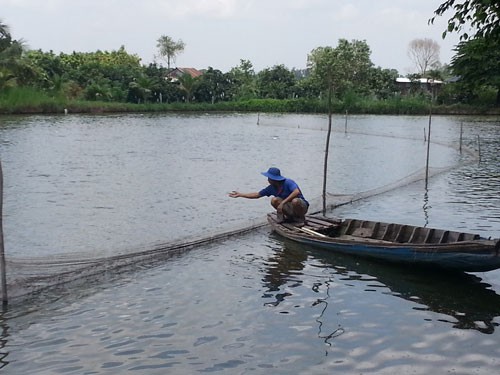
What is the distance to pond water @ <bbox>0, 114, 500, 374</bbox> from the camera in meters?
6.43

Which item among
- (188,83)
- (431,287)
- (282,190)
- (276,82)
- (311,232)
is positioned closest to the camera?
(431,287)

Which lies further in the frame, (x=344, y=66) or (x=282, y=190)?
(x=344, y=66)

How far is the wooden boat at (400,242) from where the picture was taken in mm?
7969

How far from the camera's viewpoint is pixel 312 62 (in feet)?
229

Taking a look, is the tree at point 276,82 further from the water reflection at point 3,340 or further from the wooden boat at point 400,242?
the water reflection at point 3,340

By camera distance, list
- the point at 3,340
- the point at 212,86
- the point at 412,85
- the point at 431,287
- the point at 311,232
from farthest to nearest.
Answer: the point at 412,85 → the point at 212,86 → the point at 311,232 → the point at 431,287 → the point at 3,340

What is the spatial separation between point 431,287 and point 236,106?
57.3 m

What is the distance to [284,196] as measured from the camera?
11.2 m

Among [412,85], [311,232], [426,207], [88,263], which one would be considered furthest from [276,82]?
[88,263]

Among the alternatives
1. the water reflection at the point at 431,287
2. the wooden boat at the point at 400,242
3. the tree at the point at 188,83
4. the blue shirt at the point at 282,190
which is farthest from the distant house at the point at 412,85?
the water reflection at the point at 431,287

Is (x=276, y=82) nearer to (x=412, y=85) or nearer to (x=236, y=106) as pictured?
(x=236, y=106)

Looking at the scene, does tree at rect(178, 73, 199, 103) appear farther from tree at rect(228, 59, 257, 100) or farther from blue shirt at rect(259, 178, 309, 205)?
blue shirt at rect(259, 178, 309, 205)

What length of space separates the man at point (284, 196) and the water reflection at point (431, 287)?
1025mm

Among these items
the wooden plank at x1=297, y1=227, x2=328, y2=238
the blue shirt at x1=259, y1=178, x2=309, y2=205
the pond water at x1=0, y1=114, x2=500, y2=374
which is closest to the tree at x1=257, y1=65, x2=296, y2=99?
the pond water at x1=0, y1=114, x2=500, y2=374
